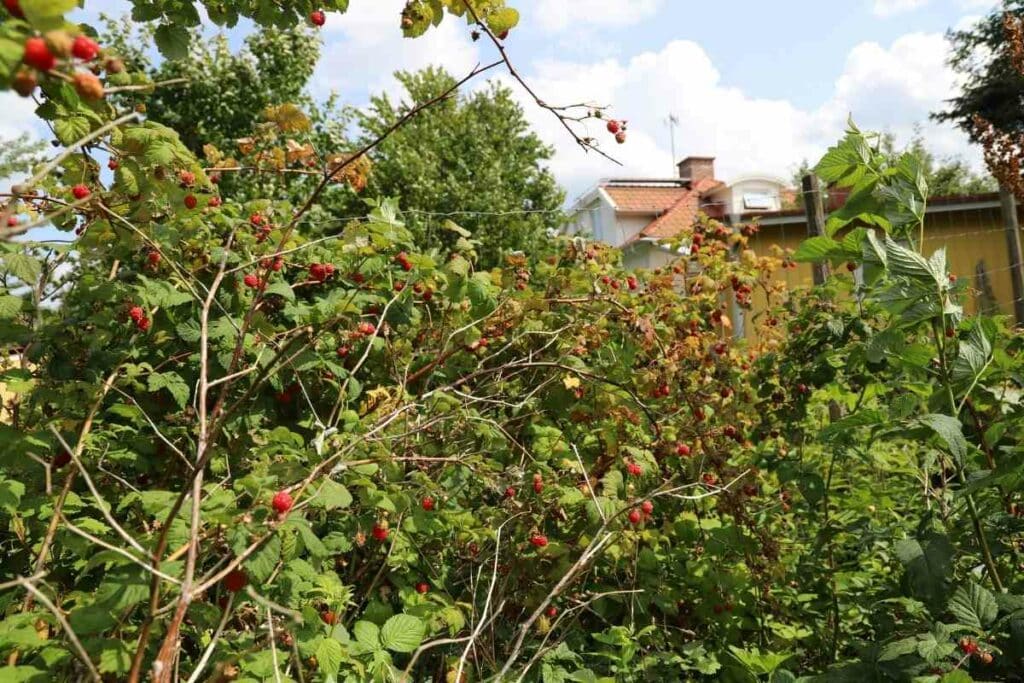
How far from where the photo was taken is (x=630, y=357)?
3.37 metres

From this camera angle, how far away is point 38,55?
3.16 ft

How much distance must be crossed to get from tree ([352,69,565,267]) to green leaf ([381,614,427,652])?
11.0m

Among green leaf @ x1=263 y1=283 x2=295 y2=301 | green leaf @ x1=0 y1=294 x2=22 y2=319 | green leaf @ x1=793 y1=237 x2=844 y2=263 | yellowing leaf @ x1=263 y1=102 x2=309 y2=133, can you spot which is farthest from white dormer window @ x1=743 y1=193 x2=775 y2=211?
green leaf @ x1=0 y1=294 x2=22 y2=319

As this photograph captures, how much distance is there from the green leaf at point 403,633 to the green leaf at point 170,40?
180 centimetres

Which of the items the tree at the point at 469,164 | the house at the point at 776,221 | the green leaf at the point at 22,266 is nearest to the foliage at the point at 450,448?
the green leaf at the point at 22,266

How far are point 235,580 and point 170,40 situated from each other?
1.69 meters

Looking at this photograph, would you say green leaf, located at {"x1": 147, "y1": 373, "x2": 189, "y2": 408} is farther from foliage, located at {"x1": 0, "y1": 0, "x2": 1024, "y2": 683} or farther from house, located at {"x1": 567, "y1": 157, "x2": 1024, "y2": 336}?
house, located at {"x1": 567, "y1": 157, "x2": 1024, "y2": 336}

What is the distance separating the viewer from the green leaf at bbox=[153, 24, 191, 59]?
237cm

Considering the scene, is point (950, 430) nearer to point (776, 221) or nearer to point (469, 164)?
point (776, 221)

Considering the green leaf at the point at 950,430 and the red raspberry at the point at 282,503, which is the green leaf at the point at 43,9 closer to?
the red raspberry at the point at 282,503

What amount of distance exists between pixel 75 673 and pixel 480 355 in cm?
191

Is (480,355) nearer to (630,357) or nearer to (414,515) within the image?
(630,357)

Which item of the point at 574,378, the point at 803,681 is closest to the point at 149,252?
the point at 574,378

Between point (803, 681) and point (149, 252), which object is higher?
point (149, 252)
